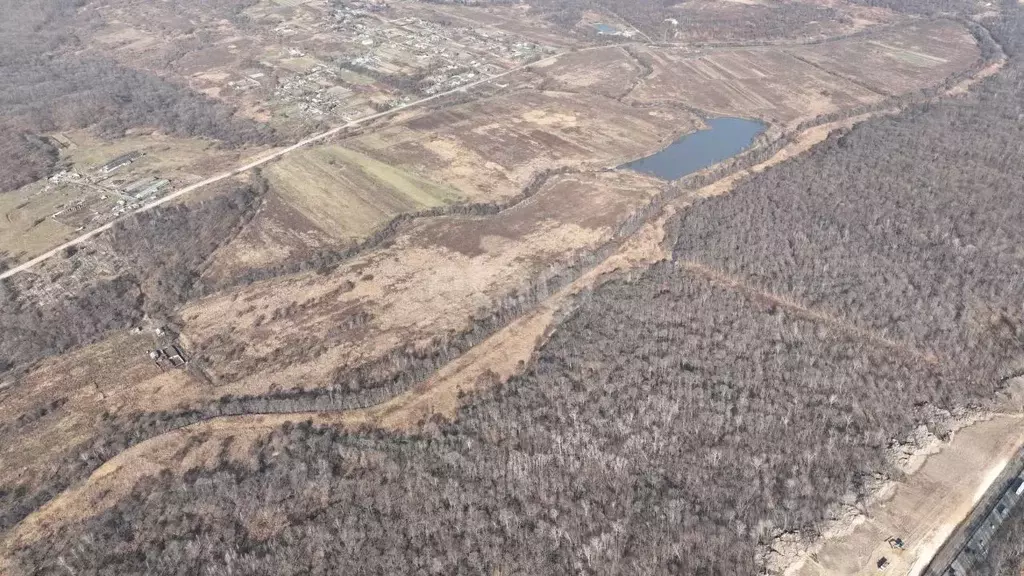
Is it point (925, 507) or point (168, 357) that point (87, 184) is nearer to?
point (168, 357)

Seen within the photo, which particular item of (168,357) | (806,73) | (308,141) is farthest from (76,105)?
→ (806,73)

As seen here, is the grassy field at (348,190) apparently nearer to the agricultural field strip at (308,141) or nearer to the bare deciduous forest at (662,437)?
the agricultural field strip at (308,141)

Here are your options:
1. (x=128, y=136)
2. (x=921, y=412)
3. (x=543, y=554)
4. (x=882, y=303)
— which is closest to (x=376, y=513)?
(x=543, y=554)

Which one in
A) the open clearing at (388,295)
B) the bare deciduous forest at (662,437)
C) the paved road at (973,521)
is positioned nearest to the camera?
the paved road at (973,521)

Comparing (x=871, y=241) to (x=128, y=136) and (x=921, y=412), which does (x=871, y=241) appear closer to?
(x=921, y=412)

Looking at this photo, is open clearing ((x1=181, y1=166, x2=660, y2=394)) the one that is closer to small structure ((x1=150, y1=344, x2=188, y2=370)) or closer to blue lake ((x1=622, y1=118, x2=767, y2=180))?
small structure ((x1=150, y1=344, x2=188, y2=370))

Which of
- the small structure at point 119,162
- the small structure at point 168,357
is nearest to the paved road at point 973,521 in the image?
the small structure at point 168,357
